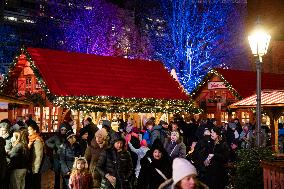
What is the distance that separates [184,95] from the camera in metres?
28.8

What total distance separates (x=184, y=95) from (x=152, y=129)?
1439cm

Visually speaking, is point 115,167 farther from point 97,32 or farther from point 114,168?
point 97,32

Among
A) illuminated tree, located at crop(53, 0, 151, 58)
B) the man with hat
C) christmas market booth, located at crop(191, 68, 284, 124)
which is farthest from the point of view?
illuminated tree, located at crop(53, 0, 151, 58)

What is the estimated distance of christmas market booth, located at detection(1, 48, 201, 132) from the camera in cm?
2364

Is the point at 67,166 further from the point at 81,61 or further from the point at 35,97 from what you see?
the point at 81,61

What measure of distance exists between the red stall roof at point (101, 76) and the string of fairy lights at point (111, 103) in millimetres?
246

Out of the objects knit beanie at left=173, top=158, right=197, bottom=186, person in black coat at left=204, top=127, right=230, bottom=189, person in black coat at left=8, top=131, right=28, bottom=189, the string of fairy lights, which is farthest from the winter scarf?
the string of fairy lights

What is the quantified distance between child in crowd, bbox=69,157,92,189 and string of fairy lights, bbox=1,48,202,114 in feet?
48.4

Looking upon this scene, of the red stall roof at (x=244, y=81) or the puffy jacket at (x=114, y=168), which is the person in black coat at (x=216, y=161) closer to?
the puffy jacket at (x=114, y=168)

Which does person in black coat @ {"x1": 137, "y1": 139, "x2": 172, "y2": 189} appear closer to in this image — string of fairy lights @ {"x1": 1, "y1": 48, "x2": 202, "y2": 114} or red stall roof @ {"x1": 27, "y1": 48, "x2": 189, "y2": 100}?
string of fairy lights @ {"x1": 1, "y1": 48, "x2": 202, "y2": 114}

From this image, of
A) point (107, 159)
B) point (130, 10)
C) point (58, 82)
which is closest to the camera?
point (107, 159)

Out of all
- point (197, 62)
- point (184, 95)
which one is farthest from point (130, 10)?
point (184, 95)

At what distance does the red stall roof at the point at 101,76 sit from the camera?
79.4 feet

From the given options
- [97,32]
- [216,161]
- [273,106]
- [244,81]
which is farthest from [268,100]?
[97,32]
